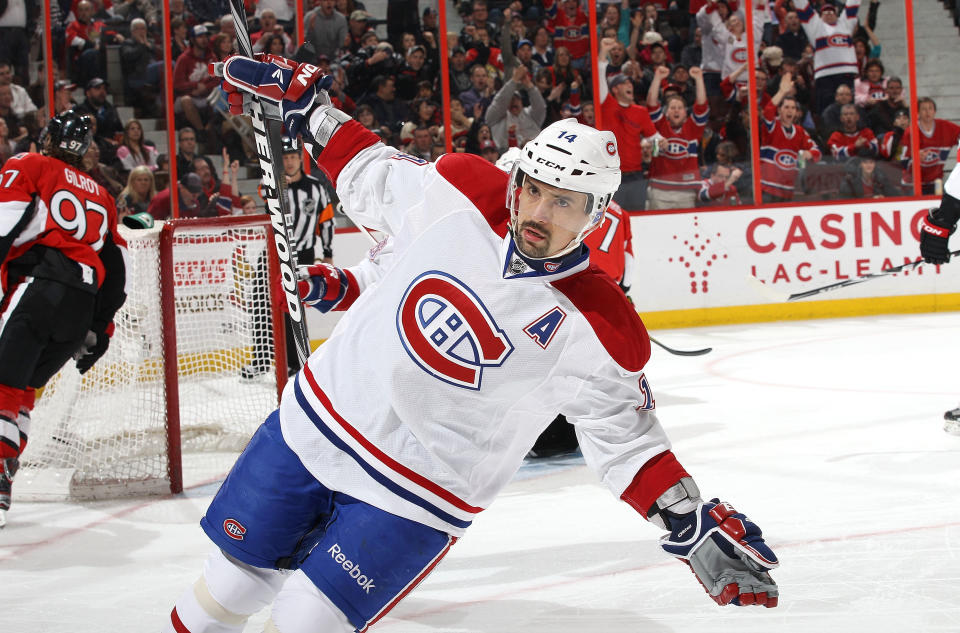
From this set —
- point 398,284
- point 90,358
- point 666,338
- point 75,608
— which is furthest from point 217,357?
point 666,338

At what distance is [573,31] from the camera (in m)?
7.60

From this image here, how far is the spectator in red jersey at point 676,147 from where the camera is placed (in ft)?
24.3

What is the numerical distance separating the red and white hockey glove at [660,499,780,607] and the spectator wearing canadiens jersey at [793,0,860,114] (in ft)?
22.5

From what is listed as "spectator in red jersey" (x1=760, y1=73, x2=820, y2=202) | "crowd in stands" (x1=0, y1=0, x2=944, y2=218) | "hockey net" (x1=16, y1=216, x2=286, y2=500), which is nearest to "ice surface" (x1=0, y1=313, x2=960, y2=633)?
"hockey net" (x1=16, y1=216, x2=286, y2=500)

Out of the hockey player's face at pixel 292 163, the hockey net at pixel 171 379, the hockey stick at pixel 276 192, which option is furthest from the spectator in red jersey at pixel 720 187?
the hockey stick at pixel 276 192

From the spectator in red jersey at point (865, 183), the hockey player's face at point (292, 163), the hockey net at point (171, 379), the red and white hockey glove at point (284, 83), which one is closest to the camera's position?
the red and white hockey glove at point (284, 83)

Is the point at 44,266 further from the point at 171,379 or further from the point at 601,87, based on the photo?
the point at 601,87

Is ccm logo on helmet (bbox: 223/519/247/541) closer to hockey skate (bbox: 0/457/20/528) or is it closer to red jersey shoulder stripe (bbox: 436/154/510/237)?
red jersey shoulder stripe (bbox: 436/154/510/237)

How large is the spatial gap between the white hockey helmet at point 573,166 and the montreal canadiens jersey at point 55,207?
7.38ft

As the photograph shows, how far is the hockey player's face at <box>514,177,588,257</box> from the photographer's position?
1.48 meters

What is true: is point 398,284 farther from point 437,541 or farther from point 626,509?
point 626,509

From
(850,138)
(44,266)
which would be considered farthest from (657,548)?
(850,138)

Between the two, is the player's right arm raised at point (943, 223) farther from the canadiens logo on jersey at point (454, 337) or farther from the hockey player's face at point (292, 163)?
the hockey player's face at point (292, 163)

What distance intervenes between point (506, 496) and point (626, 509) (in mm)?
440
